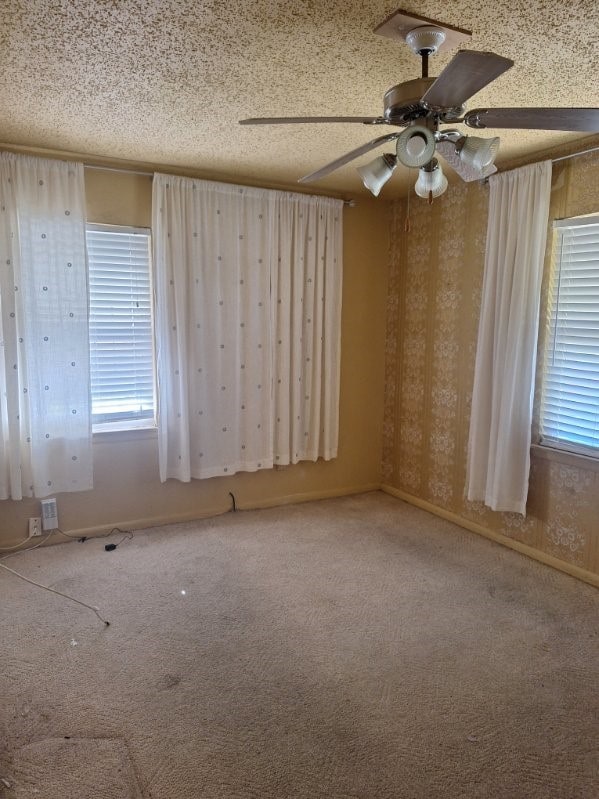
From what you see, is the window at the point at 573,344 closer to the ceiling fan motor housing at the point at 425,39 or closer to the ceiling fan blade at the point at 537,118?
the ceiling fan blade at the point at 537,118

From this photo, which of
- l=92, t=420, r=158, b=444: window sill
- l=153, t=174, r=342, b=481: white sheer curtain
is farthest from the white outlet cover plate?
l=92, t=420, r=158, b=444: window sill

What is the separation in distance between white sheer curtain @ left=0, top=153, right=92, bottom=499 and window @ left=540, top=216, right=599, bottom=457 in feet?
9.30

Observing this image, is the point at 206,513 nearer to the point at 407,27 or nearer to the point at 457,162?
the point at 457,162

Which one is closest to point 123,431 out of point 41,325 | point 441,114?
A: point 41,325

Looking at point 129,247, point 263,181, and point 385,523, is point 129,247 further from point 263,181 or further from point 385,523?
point 385,523

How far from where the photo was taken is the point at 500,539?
354cm

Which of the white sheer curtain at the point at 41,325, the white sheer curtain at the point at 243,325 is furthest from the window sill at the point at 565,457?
the white sheer curtain at the point at 41,325

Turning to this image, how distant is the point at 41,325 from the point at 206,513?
1733mm

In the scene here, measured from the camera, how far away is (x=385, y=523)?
389cm

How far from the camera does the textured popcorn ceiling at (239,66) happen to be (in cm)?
170

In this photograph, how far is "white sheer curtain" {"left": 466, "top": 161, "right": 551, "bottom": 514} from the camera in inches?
122

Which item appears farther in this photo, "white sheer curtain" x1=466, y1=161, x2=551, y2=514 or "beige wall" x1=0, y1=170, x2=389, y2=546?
"beige wall" x1=0, y1=170, x2=389, y2=546

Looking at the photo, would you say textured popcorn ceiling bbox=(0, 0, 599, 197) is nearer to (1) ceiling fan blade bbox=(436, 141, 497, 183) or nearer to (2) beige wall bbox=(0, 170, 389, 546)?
(1) ceiling fan blade bbox=(436, 141, 497, 183)

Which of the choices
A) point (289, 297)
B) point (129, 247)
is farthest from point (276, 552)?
point (129, 247)
